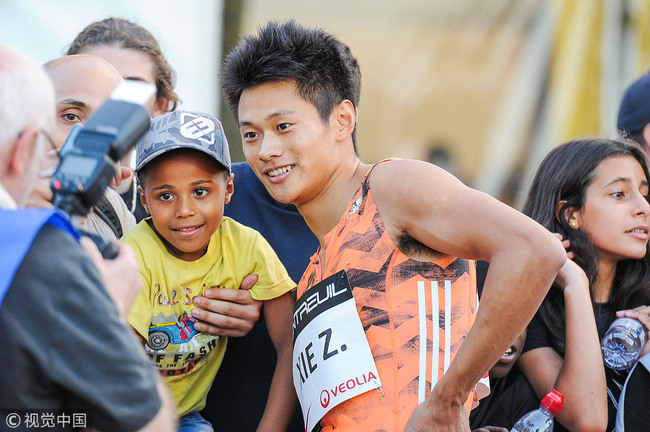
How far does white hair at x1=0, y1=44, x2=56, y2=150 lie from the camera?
1339 mm

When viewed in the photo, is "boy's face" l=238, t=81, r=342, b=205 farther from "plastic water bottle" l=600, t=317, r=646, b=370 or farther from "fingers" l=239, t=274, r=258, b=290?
"plastic water bottle" l=600, t=317, r=646, b=370

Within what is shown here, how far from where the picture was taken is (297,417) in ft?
9.44

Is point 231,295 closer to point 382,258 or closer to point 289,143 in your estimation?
point 289,143

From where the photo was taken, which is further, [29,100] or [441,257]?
[441,257]

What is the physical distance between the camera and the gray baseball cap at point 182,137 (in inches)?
104

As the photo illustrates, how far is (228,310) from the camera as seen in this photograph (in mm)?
2625

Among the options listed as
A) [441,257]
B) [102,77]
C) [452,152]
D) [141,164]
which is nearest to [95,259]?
[441,257]

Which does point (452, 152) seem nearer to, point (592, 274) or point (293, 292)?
point (592, 274)

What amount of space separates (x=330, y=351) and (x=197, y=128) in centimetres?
103

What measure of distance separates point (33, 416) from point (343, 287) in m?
1.08

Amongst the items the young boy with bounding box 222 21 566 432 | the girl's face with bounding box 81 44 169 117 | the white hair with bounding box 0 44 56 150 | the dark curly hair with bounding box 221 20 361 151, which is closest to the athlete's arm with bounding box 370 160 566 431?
the young boy with bounding box 222 21 566 432

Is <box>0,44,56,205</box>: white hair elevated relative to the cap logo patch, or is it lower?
lower

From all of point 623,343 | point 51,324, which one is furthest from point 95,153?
point 623,343

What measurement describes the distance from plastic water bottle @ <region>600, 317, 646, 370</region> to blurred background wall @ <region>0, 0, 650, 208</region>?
107 inches
